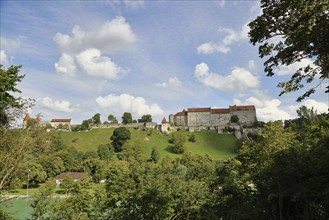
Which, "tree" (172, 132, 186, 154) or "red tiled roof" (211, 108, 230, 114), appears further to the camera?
"red tiled roof" (211, 108, 230, 114)

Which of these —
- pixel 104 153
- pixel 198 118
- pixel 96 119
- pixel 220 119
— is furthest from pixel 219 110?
pixel 104 153

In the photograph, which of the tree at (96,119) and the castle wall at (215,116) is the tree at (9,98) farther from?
the castle wall at (215,116)

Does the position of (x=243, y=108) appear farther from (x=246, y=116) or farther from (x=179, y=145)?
(x=179, y=145)

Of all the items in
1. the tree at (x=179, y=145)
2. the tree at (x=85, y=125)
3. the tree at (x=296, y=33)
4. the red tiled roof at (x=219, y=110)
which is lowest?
the tree at (x=179, y=145)

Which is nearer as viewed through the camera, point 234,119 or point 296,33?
point 296,33

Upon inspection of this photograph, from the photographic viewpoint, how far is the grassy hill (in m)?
92.4

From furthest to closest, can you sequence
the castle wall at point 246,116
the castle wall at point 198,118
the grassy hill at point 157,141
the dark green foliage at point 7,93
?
the castle wall at point 198,118, the castle wall at point 246,116, the grassy hill at point 157,141, the dark green foliage at point 7,93

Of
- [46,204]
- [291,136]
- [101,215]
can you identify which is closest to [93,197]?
[101,215]

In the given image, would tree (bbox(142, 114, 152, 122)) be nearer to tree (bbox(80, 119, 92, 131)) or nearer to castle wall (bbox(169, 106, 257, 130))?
castle wall (bbox(169, 106, 257, 130))

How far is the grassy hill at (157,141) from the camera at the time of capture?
9244 cm

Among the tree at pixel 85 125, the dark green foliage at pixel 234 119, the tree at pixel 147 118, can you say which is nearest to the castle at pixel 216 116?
the dark green foliage at pixel 234 119

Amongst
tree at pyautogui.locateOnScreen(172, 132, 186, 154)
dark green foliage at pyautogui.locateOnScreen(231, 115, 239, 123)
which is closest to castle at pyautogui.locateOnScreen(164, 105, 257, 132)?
dark green foliage at pyautogui.locateOnScreen(231, 115, 239, 123)

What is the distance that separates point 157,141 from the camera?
9881 cm

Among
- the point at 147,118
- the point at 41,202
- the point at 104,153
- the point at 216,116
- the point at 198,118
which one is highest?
the point at 216,116
